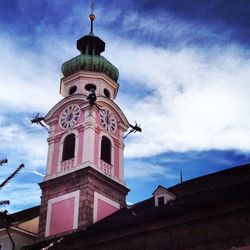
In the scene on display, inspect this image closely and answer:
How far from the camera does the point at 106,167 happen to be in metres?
27.6

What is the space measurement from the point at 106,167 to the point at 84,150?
188 centimetres

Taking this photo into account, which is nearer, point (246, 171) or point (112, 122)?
point (246, 171)

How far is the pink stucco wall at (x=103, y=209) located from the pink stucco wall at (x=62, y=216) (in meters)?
1.55

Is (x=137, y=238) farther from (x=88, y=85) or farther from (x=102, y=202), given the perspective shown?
(x=88, y=85)

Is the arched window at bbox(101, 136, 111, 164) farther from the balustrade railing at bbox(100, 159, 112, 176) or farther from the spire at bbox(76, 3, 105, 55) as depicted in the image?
the spire at bbox(76, 3, 105, 55)

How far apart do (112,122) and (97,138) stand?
2.60 metres

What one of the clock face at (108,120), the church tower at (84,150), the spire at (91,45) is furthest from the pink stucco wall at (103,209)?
the spire at (91,45)

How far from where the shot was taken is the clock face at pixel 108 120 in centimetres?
2931

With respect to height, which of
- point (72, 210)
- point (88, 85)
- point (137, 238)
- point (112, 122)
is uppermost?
point (88, 85)

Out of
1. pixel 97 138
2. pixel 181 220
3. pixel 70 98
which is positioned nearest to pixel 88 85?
pixel 70 98

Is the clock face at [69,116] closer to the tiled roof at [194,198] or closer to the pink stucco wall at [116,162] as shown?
the pink stucco wall at [116,162]

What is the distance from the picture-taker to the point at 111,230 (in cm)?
1953

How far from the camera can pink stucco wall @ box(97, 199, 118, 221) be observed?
25286 millimetres

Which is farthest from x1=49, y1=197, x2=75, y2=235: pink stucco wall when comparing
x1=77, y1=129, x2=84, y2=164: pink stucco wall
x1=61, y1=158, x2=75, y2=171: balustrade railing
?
x1=77, y1=129, x2=84, y2=164: pink stucco wall
